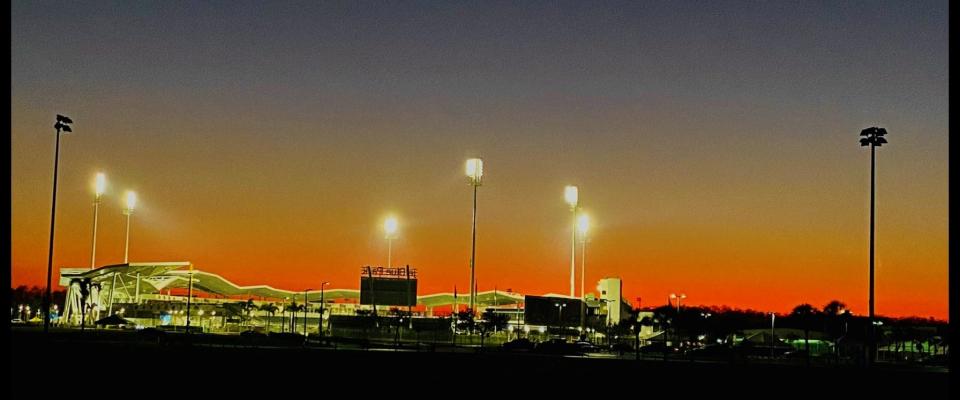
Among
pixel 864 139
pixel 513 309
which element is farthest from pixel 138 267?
pixel 864 139

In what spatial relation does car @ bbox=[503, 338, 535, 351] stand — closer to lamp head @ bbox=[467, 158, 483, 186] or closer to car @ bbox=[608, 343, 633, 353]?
car @ bbox=[608, 343, 633, 353]

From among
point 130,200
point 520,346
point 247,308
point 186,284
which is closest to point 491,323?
point 520,346

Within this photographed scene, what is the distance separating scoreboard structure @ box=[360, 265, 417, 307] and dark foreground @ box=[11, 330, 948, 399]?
46.1 meters

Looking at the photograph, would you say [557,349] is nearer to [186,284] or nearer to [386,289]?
[386,289]

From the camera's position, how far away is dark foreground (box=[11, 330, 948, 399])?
27.7 metres

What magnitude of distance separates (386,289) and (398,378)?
6098cm

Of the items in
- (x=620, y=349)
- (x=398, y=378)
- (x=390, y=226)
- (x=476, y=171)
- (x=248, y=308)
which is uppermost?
(x=476, y=171)

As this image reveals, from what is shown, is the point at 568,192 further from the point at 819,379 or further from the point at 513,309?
the point at 819,379

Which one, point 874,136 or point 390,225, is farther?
point 390,225

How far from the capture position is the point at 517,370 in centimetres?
4019

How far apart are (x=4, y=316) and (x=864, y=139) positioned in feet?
163

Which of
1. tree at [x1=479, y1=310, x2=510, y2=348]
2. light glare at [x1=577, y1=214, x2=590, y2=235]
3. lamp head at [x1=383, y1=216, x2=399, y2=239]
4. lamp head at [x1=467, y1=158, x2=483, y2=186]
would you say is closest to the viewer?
lamp head at [x1=467, y1=158, x2=483, y2=186]

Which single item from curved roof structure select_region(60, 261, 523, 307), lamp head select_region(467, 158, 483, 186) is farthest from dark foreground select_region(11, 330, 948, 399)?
curved roof structure select_region(60, 261, 523, 307)

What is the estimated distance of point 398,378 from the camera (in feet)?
109
